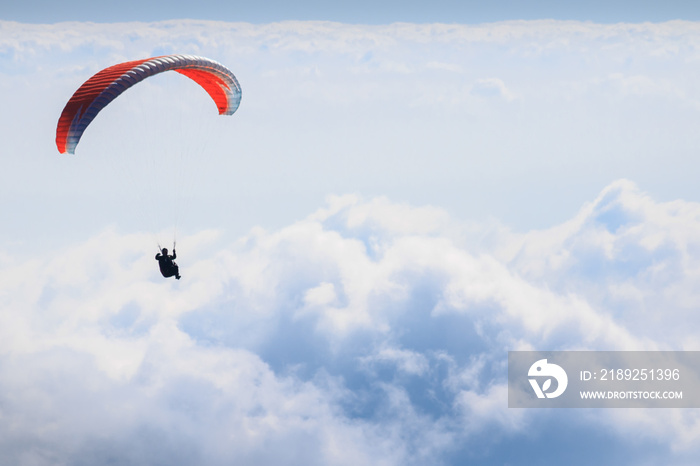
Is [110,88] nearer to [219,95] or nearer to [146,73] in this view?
[146,73]

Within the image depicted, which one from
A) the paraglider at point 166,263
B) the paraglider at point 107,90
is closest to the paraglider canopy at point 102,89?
the paraglider at point 107,90

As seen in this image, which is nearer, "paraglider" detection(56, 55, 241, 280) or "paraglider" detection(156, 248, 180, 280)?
"paraglider" detection(56, 55, 241, 280)

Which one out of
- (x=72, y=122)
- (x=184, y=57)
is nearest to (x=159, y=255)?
(x=72, y=122)

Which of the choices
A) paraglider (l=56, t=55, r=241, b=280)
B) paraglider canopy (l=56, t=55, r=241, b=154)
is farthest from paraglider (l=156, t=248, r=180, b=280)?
paraglider canopy (l=56, t=55, r=241, b=154)

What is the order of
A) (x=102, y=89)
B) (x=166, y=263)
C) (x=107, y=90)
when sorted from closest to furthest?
1. (x=107, y=90)
2. (x=102, y=89)
3. (x=166, y=263)

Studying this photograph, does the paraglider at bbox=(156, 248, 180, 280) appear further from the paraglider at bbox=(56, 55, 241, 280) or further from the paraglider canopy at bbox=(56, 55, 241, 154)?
the paraglider canopy at bbox=(56, 55, 241, 154)

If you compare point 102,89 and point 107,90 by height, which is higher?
point 102,89

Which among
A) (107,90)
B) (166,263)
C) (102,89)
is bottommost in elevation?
(166,263)

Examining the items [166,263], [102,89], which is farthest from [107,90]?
[166,263]

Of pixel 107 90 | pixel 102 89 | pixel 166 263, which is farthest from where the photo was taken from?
pixel 166 263

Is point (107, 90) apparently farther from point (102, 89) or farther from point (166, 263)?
point (166, 263)

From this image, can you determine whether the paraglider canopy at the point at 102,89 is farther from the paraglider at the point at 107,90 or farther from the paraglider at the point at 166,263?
the paraglider at the point at 166,263

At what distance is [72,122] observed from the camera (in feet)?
83.7

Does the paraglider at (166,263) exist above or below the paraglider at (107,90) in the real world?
below
